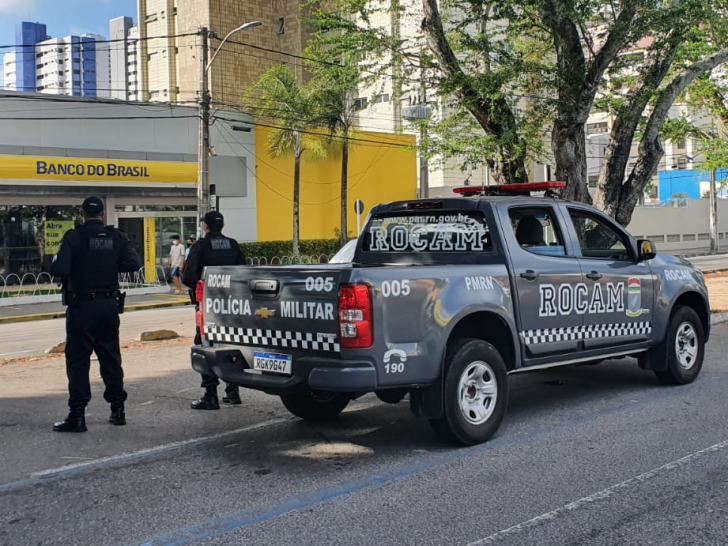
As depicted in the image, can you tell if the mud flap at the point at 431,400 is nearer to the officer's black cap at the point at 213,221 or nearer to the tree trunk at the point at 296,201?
the officer's black cap at the point at 213,221

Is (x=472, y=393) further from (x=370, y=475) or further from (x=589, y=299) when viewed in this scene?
(x=589, y=299)

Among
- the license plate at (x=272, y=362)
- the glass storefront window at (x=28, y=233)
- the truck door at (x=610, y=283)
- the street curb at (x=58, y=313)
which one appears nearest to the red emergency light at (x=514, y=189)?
the truck door at (x=610, y=283)

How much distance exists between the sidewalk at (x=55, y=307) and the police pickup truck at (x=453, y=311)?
14.9m

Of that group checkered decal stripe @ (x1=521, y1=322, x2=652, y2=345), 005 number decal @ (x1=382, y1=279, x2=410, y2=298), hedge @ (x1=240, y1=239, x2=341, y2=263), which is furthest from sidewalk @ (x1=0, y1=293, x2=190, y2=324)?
005 number decal @ (x1=382, y1=279, x2=410, y2=298)

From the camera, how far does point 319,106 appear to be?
3031 centimetres

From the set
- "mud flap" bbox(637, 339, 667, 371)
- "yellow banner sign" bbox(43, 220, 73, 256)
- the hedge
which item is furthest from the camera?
the hedge

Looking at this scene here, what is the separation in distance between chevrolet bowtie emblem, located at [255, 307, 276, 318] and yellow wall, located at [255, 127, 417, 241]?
23900 millimetres

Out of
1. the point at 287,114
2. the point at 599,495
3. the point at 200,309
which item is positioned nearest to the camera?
the point at 599,495

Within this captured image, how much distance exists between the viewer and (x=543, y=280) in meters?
6.70

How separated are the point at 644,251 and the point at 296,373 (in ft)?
12.6

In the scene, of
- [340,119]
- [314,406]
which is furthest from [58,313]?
[314,406]

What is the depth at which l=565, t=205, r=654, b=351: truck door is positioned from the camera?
7.24m

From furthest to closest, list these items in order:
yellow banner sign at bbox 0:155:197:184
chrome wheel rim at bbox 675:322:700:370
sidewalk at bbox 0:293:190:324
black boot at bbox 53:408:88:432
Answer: yellow banner sign at bbox 0:155:197:184, sidewalk at bbox 0:293:190:324, chrome wheel rim at bbox 675:322:700:370, black boot at bbox 53:408:88:432

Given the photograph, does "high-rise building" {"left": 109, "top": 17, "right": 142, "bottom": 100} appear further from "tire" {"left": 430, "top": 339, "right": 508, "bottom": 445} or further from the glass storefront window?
"tire" {"left": 430, "top": 339, "right": 508, "bottom": 445}
